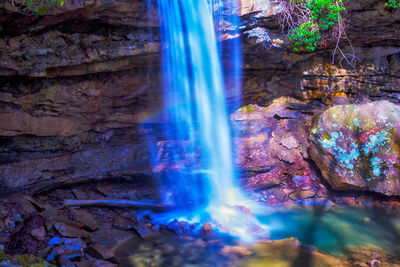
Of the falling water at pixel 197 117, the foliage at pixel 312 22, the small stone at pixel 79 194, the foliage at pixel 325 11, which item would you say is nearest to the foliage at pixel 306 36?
the foliage at pixel 312 22

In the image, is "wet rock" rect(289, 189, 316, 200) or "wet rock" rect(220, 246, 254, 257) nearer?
"wet rock" rect(220, 246, 254, 257)

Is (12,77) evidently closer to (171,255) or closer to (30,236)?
(30,236)

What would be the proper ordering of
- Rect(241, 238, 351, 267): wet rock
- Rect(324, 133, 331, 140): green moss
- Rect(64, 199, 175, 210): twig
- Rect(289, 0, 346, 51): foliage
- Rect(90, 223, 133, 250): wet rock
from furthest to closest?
Rect(289, 0, 346, 51): foliage → Rect(324, 133, 331, 140): green moss → Rect(64, 199, 175, 210): twig → Rect(90, 223, 133, 250): wet rock → Rect(241, 238, 351, 267): wet rock

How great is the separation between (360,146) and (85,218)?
695cm

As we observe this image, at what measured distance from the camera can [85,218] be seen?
251 inches

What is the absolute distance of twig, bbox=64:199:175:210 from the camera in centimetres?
704

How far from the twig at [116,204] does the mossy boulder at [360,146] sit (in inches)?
169

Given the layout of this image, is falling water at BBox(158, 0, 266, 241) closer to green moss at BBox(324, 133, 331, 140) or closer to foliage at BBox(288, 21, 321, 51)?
foliage at BBox(288, 21, 321, 51)

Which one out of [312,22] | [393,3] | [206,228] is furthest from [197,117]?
[393,3]

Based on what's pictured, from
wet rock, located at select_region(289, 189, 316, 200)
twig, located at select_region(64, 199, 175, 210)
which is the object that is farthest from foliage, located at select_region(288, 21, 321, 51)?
twig, located at select_region(64, 199, 175, 210)

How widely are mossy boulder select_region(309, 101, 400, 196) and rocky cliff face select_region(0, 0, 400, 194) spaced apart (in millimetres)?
2094

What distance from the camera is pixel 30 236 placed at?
18.0ft

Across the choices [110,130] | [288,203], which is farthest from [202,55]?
[288,203]

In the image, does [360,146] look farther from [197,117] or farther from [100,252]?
[100,252]
